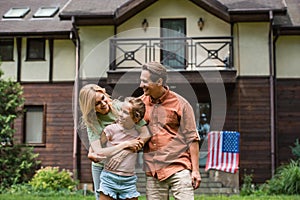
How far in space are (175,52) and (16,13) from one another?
577 cm

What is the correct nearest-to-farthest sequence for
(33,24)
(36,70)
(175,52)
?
(175,52) < (36,70) < (33,24)

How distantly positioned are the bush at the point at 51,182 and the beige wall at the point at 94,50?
3095 mm

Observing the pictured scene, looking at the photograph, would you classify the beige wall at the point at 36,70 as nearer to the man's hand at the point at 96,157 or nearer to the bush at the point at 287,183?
the bush at the point at 287,183

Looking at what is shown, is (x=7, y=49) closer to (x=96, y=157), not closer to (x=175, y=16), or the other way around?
(x=175, y=16)

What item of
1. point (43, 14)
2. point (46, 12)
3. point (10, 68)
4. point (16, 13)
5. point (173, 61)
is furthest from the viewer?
point (16, 13)

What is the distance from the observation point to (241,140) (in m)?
15.2

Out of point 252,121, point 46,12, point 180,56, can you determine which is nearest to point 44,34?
point 46,12

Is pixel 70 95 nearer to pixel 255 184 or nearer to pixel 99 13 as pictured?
pixel 99 13

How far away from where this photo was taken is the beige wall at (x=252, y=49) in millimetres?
15300

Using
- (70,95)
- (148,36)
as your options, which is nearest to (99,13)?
(148,36)

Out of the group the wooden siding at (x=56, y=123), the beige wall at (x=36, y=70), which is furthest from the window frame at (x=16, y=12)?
the wooden siding at (x=56, y=123)

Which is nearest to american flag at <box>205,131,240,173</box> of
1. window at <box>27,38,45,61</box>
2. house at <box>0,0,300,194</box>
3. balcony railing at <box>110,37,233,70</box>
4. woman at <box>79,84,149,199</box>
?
house at <box>0,0,300,194</box>

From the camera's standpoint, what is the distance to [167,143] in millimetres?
4672

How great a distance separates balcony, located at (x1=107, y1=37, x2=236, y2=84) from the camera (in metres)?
14.5
